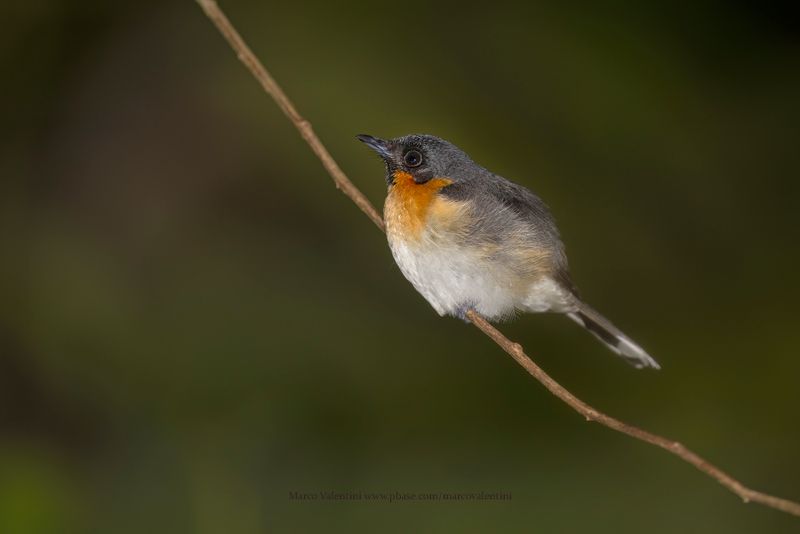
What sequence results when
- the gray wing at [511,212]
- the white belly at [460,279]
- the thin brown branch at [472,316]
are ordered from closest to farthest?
1. the thin brown branch at [472,316]
2. the white belly at [460,279]
3. the gray wing at [511,212]

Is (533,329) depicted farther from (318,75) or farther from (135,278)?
(135,278)

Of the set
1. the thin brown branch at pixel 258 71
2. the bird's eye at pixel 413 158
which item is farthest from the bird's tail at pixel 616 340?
the thin brown branch at pixel 258 71

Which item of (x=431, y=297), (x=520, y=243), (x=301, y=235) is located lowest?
(x=431, y=297)

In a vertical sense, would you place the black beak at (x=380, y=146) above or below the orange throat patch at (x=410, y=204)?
above

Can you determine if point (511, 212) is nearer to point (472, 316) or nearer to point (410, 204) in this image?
point (410, 204)

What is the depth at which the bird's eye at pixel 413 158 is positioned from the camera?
150 inches

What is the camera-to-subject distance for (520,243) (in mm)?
3852

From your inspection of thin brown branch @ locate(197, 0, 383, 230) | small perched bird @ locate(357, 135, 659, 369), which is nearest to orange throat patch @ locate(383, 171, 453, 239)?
small perched bird @ locate(357, 135, 659, 369)

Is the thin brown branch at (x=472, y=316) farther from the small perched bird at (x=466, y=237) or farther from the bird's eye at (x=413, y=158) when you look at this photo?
the bird's eye at (x=413, y=158)

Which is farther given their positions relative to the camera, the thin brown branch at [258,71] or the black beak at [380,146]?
the black beak at [380,146]

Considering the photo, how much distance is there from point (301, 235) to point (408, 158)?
2.05 meters

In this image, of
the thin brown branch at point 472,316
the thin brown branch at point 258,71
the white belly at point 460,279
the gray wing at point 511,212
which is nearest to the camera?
the thin brown branch at point 472,316

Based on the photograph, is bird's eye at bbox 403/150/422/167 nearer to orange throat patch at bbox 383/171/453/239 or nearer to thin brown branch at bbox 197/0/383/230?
orange throat patch at bbox 383/171/453/239

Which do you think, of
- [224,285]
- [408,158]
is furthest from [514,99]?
[224,285]
